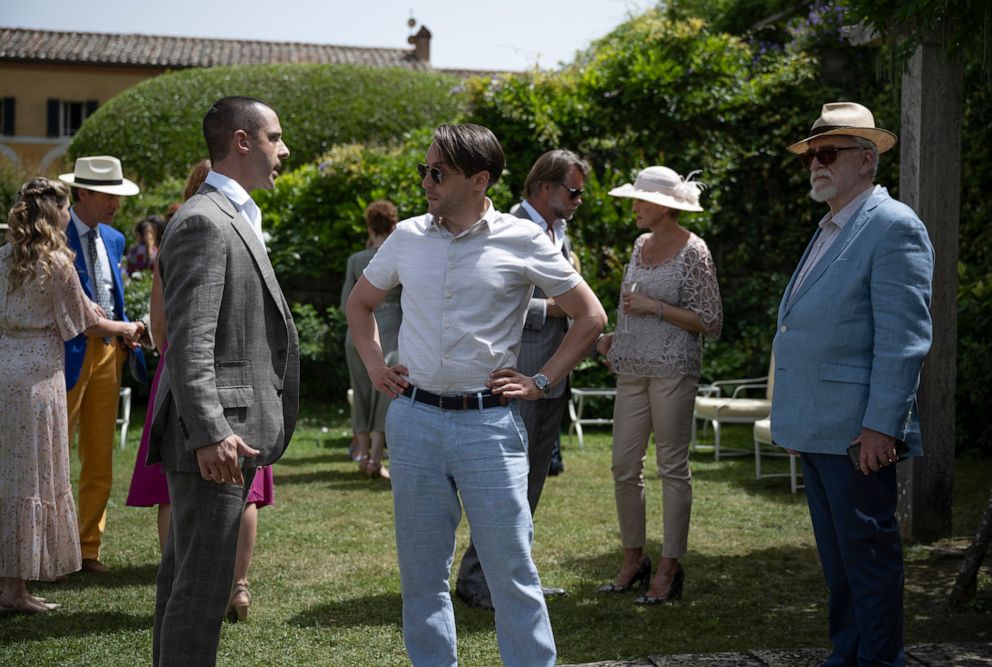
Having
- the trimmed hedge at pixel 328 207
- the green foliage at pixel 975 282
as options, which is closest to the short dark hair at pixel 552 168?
the green foliage at pixel 975 282

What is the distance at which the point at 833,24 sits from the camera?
42.7 ft

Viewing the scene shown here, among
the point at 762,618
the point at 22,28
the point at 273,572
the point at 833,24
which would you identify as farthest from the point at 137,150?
the point at 22,28

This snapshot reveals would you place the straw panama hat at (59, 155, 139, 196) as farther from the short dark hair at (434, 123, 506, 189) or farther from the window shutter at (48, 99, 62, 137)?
the window shutter at (48, 99, 62, 137)

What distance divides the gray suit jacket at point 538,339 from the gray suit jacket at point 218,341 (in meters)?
1.76

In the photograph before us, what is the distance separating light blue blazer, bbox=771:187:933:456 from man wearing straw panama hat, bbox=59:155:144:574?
3755 millimetres

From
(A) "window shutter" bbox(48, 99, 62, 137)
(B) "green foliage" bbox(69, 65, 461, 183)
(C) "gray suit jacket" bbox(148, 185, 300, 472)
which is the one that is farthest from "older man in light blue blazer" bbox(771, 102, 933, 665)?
(A) "window shutter" bbox(48, 99, 62, 137)

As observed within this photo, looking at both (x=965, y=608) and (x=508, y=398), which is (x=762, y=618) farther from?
(x=508, y=398)

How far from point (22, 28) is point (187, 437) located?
44769 millimetres

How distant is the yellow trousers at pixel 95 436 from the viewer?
638 cm

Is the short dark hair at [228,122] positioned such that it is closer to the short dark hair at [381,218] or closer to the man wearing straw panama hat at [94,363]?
the man wearing straw panama hat at [94,363]

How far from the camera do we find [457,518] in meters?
3.77

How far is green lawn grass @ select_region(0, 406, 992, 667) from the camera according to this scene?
492 centimetres

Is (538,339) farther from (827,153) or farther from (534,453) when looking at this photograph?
(827,153)

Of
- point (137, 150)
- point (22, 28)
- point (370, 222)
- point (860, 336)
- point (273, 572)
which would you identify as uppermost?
point (22, 28)
